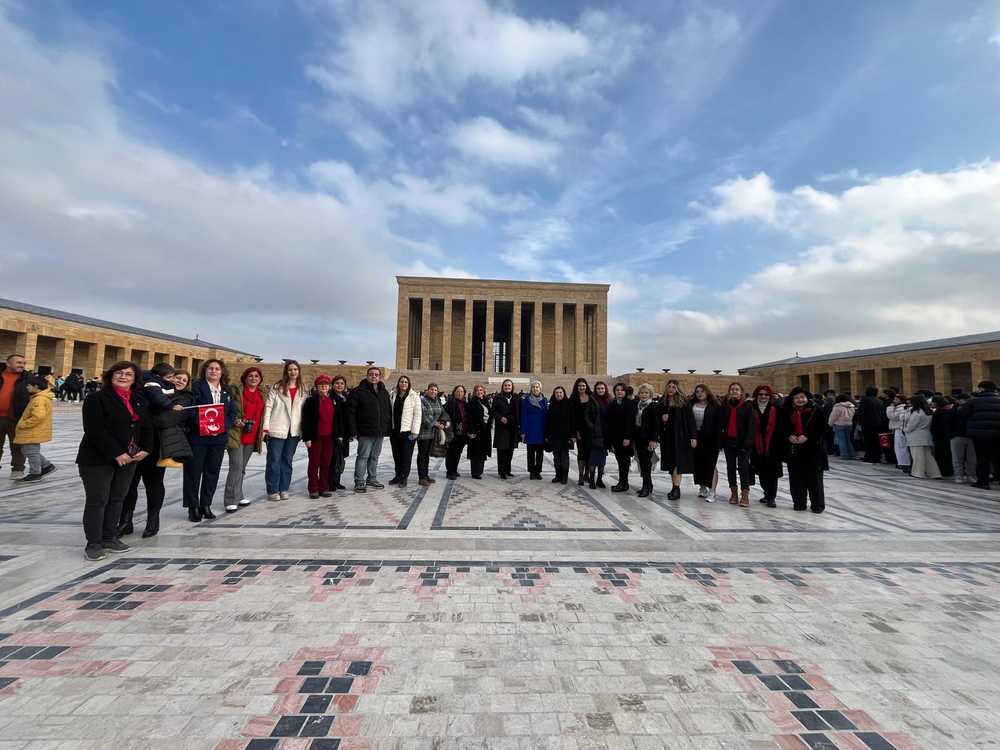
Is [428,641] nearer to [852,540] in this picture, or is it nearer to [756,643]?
[756,643]

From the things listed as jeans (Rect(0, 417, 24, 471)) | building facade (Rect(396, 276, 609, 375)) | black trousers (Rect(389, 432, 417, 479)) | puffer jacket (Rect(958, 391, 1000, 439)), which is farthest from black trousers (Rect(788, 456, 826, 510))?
building facade (Rect(396, 276, 609, 375))

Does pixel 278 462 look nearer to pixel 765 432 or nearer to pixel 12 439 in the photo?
pixel 12 439

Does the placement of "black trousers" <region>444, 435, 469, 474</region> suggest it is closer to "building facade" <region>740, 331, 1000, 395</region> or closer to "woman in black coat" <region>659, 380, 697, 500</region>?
"woman in black coat" <region>659, 380, 697, 500</region>

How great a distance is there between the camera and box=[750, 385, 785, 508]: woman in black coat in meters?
6.23

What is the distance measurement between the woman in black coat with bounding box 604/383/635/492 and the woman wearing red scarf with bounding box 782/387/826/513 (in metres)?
2.12

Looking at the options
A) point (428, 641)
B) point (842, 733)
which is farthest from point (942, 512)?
point (428, 641)

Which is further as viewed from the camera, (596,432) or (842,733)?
(596,432)

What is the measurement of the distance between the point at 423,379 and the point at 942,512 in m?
24.7

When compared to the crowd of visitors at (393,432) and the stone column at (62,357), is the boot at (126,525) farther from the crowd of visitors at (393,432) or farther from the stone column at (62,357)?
the stone column at (62,357)

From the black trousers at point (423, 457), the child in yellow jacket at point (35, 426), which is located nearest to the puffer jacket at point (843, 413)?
the black trousers at point (423, 457)

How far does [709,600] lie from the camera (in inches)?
122

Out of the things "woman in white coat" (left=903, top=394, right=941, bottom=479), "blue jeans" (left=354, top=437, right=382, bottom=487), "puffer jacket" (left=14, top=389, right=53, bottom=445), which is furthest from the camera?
"woman in white coat" (left=903, top=394, right=941, bottom=479)

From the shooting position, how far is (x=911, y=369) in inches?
1195

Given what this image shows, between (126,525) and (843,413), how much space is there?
15056 millimetres
